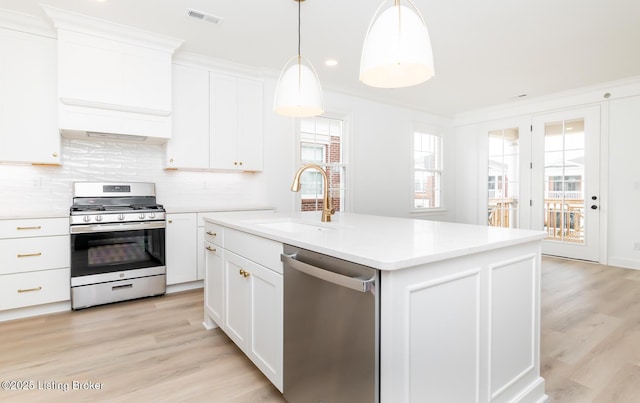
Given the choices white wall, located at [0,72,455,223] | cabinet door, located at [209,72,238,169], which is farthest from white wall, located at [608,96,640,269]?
cabinet door, located at [209,72,238,169]

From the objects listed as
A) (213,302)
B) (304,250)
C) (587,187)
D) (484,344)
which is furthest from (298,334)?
(587,187)

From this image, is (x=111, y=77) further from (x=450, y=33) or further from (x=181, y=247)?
(x=450, y=33)

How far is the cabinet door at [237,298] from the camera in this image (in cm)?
190

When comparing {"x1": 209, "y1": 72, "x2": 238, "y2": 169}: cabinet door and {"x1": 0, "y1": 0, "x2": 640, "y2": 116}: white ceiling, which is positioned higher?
{"x1": 0, "y1": 0, "x2": 640, "y2": 116}: white ceiling

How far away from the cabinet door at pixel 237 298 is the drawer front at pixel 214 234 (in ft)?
0.46

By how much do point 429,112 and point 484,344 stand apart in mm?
5441

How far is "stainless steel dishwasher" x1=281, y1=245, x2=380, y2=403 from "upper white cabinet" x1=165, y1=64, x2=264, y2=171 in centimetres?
264

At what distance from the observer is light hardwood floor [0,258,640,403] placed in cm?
177

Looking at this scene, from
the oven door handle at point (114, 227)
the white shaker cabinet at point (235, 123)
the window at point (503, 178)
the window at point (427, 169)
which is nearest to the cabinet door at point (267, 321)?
the oven door handle at point (114, 227)

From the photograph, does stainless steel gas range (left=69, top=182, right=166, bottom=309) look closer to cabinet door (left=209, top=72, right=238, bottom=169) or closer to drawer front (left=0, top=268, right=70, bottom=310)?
drawer front (left=0, top=268, right=70, bottom=310)

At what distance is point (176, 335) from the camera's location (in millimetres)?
2453

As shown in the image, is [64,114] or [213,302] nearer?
[213,302]

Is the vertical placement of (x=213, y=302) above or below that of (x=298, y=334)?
below

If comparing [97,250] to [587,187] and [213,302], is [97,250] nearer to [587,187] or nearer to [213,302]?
[213,302]
